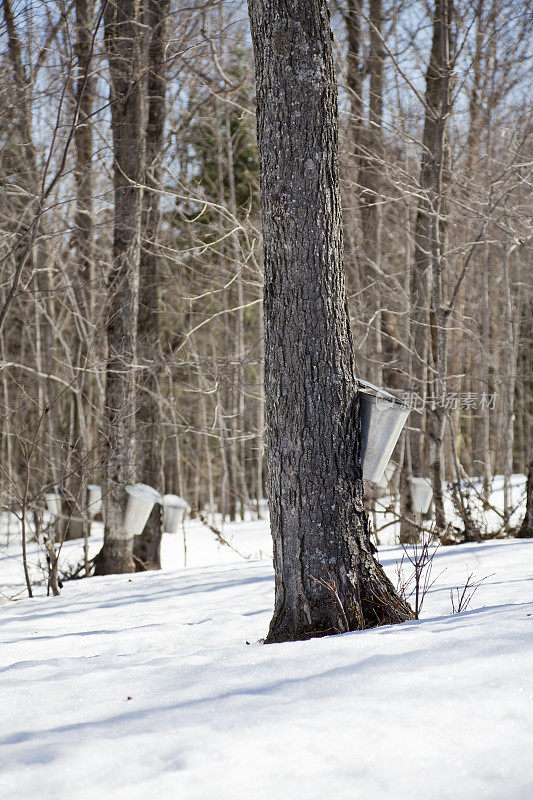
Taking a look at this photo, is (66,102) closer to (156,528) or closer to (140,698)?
(156,528)

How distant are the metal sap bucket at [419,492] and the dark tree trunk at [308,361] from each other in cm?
572

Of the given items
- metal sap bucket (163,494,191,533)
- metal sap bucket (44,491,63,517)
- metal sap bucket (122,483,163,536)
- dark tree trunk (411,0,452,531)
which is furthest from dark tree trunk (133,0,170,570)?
dark tree trunk (411,0,452,531)

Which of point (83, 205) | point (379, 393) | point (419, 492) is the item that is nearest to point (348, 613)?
point (379, 393)

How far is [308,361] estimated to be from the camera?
330 centimetres

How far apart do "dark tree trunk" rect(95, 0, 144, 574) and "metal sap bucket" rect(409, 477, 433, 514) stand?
3.52 metres

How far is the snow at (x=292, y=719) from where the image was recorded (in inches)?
67.2

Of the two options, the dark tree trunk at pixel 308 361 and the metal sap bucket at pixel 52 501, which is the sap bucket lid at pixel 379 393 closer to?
the dark tree trunk at pixel 308 361

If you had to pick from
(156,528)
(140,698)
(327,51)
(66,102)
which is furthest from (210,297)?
(140,698)

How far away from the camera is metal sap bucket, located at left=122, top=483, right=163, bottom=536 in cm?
734

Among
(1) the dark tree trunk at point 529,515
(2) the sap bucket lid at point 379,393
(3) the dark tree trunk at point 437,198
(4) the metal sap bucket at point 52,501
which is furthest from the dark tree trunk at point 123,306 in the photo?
(2) the sap bucket lid at point 379,393

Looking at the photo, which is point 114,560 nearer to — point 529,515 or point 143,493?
point 143,493

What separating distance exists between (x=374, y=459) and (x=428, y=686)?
1.36 metres

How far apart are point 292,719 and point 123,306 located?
586cm

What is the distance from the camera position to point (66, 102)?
624 centimetres
